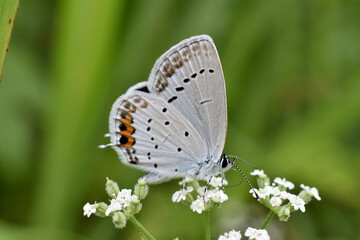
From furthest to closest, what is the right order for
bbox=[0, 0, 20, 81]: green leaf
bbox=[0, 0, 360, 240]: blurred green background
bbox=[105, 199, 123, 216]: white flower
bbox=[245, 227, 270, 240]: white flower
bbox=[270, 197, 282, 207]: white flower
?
bbox=[0, 0, 360, 240]: blurred green background
bbox=[270, 197, 282, 207]: white flower
bbox=[105, 199, 123, 216]: white flower
bbox=[245, 227, 270, 240]: white flower
bbox=[0, 0, 20, 81]: green leaf

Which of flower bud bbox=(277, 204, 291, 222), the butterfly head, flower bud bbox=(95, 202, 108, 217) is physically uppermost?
the butterfly head

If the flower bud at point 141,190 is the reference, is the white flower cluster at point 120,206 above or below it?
below

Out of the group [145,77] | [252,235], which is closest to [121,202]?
[252,235]

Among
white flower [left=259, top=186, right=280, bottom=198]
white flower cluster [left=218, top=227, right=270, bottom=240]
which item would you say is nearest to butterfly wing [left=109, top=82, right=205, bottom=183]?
white flower [left=259, top=186, right=280, bottom=198]

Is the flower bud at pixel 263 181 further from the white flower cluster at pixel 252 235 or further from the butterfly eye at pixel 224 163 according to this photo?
the white flower cluster at pixel 252 235

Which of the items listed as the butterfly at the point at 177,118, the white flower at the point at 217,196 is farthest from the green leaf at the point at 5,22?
the white flower at the point at 217,196

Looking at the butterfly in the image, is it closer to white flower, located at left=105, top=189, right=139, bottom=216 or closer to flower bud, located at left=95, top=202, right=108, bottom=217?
white flower, located at left=105, top=189, right=139, bottom=216

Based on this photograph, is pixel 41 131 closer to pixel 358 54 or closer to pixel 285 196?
pixel 285 196
